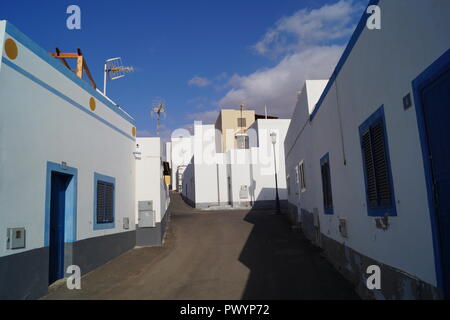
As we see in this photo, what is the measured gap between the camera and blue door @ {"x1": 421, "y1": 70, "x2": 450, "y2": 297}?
3289 mm

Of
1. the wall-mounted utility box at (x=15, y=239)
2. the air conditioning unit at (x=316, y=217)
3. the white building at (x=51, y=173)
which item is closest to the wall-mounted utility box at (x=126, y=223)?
the white building at (x=51, y=173)

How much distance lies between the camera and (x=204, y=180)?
27.3 m

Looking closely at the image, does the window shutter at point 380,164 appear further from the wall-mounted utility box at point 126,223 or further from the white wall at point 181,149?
the white wall at point 181,149

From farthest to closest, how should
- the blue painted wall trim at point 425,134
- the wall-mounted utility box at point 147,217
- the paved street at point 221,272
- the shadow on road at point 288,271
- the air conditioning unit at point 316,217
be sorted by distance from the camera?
the wall-mounted utility box at point 147,217 → the air conditioning unit at point 316,217 → the paved street at point 221,272 → the shadow on road at point 288,271 → the blue painted wall trim at point 425,134

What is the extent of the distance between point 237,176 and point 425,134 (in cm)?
2282

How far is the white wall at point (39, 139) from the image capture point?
5781 mm

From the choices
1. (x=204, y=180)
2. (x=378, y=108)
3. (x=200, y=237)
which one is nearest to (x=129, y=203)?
(x=200, y=237)

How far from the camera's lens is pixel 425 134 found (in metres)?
3.67

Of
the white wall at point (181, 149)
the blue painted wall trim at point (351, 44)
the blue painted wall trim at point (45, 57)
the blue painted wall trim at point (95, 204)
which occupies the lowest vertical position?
the blue painted wall trim at point (95, 204)

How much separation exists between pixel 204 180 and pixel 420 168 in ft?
78.1

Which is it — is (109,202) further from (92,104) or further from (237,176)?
(237,176)

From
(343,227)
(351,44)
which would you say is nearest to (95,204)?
(343,227)

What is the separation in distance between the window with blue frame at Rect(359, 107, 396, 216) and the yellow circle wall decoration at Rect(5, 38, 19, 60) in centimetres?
593

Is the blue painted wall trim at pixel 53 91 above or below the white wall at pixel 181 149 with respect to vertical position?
below
